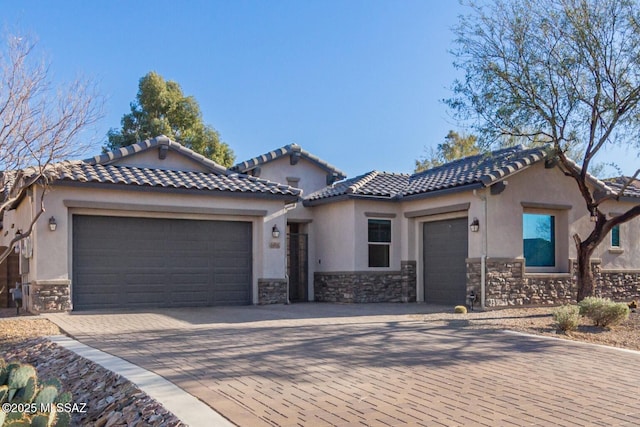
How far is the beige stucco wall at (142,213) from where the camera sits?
14586 mm

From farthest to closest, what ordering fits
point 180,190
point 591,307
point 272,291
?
point 272,291 → point 180,190 → point 591,307

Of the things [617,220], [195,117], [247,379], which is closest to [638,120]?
[617,220]

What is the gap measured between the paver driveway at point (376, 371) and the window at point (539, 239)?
6.25 metres

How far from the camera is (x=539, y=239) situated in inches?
714

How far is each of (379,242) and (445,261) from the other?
7.29 ft

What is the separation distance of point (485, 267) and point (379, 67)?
22.6 feet

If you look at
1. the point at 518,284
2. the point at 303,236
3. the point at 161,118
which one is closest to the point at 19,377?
the point at 518,284

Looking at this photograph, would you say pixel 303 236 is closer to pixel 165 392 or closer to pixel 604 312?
pixel 604 312

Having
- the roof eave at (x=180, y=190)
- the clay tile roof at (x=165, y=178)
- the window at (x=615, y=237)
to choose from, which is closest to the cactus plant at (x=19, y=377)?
the clay tile roof at (x=165, y=178)

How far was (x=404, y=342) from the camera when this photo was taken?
1012 centimetres

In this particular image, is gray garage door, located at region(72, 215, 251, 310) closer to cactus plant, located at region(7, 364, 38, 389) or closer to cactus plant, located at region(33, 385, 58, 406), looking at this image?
cactus plant, located at region(7, 364, 38, 389)

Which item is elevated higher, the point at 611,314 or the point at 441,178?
the point at 441,178

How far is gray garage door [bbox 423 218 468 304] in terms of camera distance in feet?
57.9

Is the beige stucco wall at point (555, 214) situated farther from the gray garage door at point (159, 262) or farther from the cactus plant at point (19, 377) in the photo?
the cactus plant at point (19, 377)
